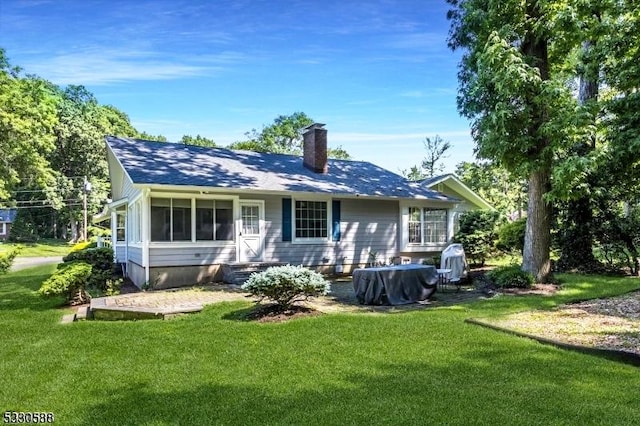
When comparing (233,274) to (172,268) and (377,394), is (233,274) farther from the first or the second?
(377,394)

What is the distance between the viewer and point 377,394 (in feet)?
13.3

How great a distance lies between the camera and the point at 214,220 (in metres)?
12.5

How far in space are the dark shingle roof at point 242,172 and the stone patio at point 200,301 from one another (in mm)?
2765

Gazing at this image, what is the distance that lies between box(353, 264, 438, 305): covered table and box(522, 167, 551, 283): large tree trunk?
3395mm

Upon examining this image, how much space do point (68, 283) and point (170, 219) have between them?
10.6 ft

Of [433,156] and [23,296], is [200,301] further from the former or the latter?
[433,156]

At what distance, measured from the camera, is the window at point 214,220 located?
12.3 metres

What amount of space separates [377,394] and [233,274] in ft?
27.9

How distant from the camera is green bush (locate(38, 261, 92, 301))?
8844 mm

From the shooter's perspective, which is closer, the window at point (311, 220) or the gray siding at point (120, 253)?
the window at point (311, 220)

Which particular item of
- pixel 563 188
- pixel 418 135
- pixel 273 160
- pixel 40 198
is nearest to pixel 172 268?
pixel 273 160

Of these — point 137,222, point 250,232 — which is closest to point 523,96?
point 250,232

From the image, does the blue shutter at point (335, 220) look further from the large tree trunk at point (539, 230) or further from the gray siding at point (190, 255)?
the large tree trunk at point (539, 230)

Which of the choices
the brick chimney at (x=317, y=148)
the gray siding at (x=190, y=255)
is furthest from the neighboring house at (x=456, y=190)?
the gray siding at (x=190, y=255)
